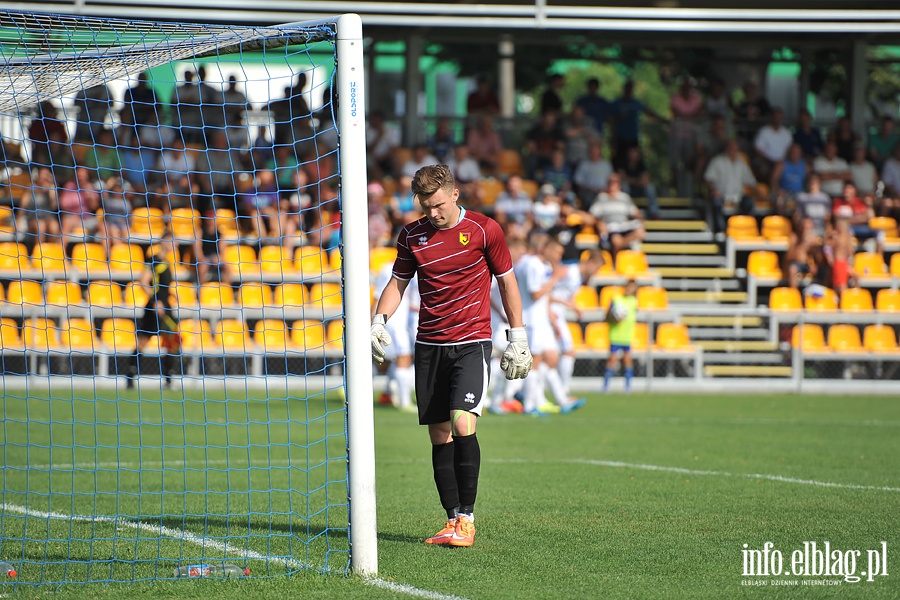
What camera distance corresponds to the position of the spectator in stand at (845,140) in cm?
2217

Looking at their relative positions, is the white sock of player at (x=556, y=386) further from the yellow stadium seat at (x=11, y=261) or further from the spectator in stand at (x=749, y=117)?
the spectator in stand at (x=749, y=117)

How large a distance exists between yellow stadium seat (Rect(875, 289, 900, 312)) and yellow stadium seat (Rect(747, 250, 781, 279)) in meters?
1.92

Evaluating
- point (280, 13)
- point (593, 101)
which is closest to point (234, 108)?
point (280, 13)

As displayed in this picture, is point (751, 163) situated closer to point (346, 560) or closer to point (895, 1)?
point (895, 1)

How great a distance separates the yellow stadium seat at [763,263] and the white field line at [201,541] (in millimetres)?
15451

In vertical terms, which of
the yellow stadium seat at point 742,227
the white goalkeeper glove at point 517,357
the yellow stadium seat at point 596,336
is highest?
the yellow stadium seat at point 742,227

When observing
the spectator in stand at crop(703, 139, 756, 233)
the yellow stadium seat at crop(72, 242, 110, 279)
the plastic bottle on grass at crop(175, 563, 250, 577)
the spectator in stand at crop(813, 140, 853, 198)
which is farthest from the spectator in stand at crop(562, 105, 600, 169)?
the plastic bottle on grass at crop(175, 563, 250, 577)

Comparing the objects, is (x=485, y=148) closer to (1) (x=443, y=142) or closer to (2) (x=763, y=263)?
(1) (x=443, y=142)

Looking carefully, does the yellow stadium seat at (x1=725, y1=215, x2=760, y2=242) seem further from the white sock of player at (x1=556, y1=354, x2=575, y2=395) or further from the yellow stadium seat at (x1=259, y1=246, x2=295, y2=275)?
the yellow stadium seat at (x1=259, y1=246, x2=295, y2=275)

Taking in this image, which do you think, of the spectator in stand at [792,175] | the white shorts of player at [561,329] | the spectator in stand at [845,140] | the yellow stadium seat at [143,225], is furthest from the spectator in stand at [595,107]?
the yellow stadium seat at [143,225]

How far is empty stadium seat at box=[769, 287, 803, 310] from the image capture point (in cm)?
1917

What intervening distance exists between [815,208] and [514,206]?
236 inches

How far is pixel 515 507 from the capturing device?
7312 mm

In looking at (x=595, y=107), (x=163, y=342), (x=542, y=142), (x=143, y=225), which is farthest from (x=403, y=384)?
(x=595, y=107)
